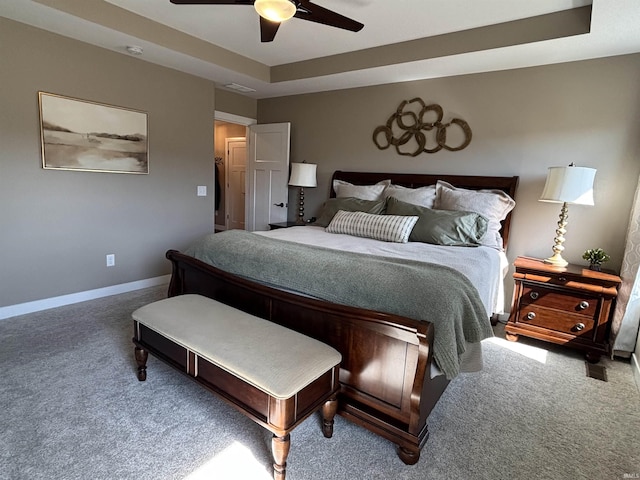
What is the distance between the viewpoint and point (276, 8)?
2.00 m

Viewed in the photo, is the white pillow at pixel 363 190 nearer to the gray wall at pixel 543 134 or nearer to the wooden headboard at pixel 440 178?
the wooden headboard at pixel 440 178

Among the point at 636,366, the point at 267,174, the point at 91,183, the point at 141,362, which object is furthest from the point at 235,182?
the point at 636,366

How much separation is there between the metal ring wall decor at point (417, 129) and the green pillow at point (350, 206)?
0.83 meters

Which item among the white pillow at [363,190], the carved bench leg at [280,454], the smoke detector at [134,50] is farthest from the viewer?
the white pillow at [363,190]

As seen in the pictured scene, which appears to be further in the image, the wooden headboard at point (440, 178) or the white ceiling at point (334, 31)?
the wooden headboard at point (440, 178)

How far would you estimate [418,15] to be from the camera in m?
2.80

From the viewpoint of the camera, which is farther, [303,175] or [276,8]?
[303,175]

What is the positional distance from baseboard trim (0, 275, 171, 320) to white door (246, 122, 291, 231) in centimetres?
160

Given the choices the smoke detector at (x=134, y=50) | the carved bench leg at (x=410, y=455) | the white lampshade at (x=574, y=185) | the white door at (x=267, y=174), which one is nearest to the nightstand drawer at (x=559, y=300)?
the white lampshade at (x=574, y=185)

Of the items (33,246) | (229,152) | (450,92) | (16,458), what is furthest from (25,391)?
(229,152)

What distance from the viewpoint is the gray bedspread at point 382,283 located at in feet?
5.44

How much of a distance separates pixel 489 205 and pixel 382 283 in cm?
197

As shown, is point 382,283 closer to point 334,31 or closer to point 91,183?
point 334,31

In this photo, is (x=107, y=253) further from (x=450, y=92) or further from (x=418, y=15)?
(x=450, y=92)
